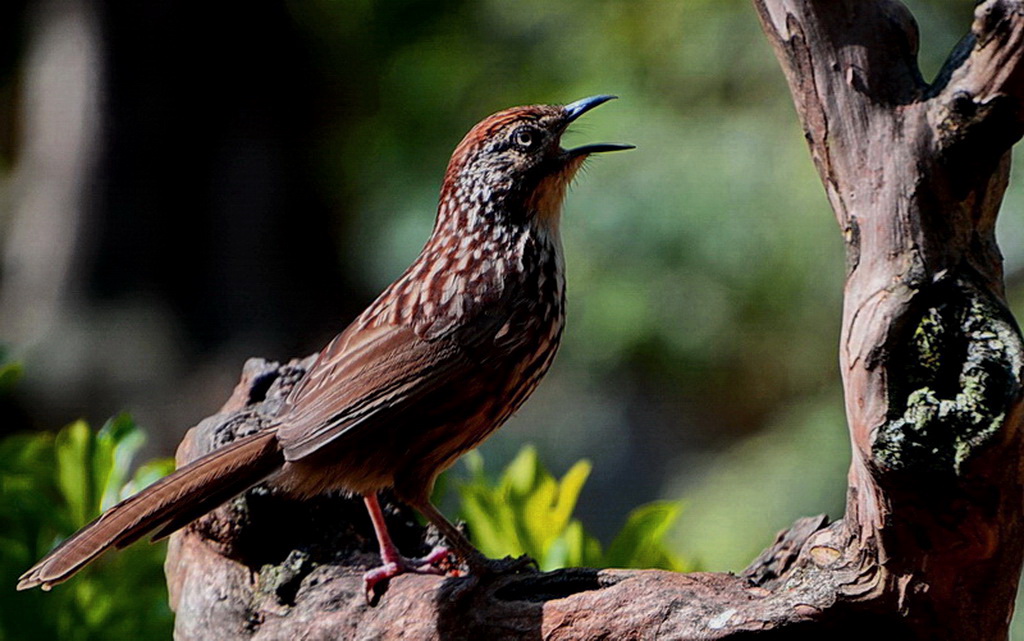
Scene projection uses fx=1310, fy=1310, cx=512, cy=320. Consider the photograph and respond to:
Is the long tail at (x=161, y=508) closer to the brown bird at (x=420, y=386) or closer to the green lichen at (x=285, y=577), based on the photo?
the brown bird at (x=420, y=386)

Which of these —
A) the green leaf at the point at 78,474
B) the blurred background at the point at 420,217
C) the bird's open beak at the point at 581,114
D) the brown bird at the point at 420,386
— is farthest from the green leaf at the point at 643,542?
the blurred background at the point at 420,217

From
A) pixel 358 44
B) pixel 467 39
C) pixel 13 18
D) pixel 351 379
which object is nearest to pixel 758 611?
pixel 351 379

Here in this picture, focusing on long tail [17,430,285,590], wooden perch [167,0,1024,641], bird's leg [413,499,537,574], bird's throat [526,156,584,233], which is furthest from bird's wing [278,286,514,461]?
wooden perch [167,0,1024,641]

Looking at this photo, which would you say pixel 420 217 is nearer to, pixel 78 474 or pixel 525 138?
pixel 78 474

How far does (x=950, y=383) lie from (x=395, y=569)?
177cm

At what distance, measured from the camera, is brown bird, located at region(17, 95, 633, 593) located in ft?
11.4

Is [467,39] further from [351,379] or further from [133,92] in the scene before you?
[351,379]

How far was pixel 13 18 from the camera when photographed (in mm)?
11641

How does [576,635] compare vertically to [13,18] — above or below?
below

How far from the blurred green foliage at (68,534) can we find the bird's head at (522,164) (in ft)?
4.58

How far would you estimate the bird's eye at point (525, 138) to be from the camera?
4.08 meters

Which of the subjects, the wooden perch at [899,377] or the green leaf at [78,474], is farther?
the green leaf at [78,474]

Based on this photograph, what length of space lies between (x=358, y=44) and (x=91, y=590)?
771 cm

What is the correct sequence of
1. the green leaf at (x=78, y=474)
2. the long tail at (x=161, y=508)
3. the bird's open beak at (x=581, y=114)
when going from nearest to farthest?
the long tail at (x=161, y=508)
the bird's open beak at (x=581, y=114)
the green leaf at (x=78, y=474)
